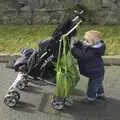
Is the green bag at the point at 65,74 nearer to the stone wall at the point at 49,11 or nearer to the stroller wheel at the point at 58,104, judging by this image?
the stroller wheel at the point at 58,104

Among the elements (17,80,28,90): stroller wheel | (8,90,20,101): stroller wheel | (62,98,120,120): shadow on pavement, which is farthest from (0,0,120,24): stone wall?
(8,90,20,101): stroller wheel

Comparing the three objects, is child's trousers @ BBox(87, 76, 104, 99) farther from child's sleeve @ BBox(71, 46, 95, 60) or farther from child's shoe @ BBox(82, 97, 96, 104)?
child's sleeve @ BBox(71, 46, 95, 60)

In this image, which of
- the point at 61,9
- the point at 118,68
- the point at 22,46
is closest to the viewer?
the point at 118,68

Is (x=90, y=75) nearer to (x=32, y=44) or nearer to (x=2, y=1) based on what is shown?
(x=32, y=44)

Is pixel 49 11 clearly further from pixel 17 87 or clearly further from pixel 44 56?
pixel 44 56

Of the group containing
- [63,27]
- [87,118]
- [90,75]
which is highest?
[63,27]

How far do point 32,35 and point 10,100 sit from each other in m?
2.86

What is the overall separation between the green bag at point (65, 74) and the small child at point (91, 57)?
15cm

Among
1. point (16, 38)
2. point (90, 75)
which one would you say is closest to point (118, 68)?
point (90, 75)

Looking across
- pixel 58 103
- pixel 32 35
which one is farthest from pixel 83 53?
pixel 32 35

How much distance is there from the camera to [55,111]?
7.40 meters

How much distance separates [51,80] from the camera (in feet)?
24.9

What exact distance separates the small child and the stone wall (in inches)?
123

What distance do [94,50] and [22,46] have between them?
2.62 m
